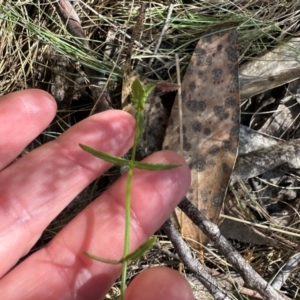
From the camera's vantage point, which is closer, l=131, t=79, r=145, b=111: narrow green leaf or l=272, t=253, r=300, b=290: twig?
l=131, t=79, r=145, b=111: narrow green leaf

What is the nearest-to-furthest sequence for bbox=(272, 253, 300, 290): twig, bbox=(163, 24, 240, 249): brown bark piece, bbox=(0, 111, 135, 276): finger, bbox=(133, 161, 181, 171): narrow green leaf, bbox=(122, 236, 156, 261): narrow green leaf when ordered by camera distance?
bbox=(122, 236, 156, 261): narrow green leaf → bbox=(133, 161, 181, 171): narrow green leaf → bbox=(0, 111, 135, 276): finger → bbox=(163, 24, 240, 249): brown bark piece → bbox=(272, 253, 300, 290): twig

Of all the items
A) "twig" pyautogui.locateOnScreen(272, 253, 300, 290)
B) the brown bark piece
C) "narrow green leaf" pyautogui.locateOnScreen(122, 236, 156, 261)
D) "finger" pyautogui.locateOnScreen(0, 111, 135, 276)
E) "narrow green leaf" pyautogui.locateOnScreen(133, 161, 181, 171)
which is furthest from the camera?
"twig" pyautogui.locateOnScreen(272, 253, 300, 290)

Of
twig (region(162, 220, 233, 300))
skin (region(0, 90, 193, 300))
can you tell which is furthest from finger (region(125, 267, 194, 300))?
twig (region(162, 220, 233, 300))

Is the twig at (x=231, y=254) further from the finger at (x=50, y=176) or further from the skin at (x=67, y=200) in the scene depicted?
the finger at (x=50, y=176)

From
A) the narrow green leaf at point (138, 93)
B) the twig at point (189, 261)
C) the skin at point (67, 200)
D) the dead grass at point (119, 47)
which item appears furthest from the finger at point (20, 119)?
the twig at point (189, 261)

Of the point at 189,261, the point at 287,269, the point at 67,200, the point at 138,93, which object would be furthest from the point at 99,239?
the point at 287,269

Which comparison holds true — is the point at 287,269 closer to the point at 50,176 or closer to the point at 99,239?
the point at 99,239

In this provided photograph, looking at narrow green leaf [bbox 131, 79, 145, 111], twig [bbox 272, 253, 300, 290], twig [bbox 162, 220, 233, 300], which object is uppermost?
narrow green leaf [bbox 131, 79, 145, 111]

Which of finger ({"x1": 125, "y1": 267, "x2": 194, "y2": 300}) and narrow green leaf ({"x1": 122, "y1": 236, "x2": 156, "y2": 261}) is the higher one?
narrow green leaf ({"x1": 122, "y1": 236, "x2": 156, "y2": 261})

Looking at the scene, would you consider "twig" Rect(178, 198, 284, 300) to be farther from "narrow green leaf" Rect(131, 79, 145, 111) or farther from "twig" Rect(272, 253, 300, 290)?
"narrow green leaf" Rect(131, 79, 145, 111)
